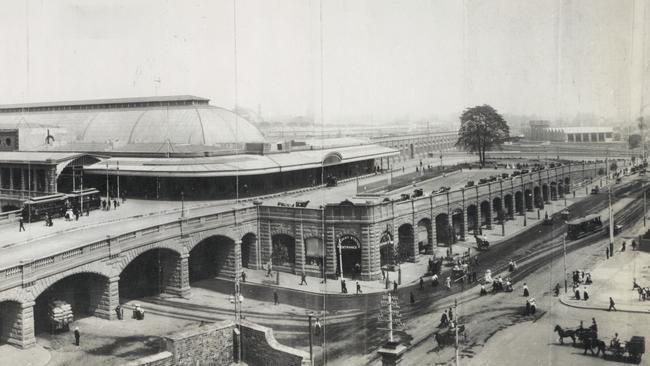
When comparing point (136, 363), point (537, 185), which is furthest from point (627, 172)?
point (136, 363)

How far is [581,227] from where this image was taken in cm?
7219

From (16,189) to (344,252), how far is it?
43433 millimetres

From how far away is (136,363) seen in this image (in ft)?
99.8

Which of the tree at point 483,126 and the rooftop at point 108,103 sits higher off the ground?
the rooftop at point 108,103

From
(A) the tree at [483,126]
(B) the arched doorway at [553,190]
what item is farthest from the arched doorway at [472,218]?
(A) the tree at [483,126]

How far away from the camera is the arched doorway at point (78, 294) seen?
1689 inches

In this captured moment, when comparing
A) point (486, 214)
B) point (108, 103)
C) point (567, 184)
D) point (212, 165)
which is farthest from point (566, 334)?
point (567, 184)

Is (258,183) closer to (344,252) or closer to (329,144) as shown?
(344,252)

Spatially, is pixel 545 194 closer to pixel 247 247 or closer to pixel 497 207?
pixel 497 207

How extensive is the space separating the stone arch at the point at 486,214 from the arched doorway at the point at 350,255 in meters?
29.3

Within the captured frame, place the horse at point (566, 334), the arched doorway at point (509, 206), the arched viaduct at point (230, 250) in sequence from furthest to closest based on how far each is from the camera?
1. the arched doorway at point (509, 206)
2. the arched viaduct at point (230, 250)
3. the horse at point (566, 334)

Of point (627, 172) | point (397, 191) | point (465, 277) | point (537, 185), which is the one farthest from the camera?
point (627, 172)

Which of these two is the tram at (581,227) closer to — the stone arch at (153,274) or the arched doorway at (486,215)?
the arched doorway at (486,215)

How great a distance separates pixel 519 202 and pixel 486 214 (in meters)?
13.4
